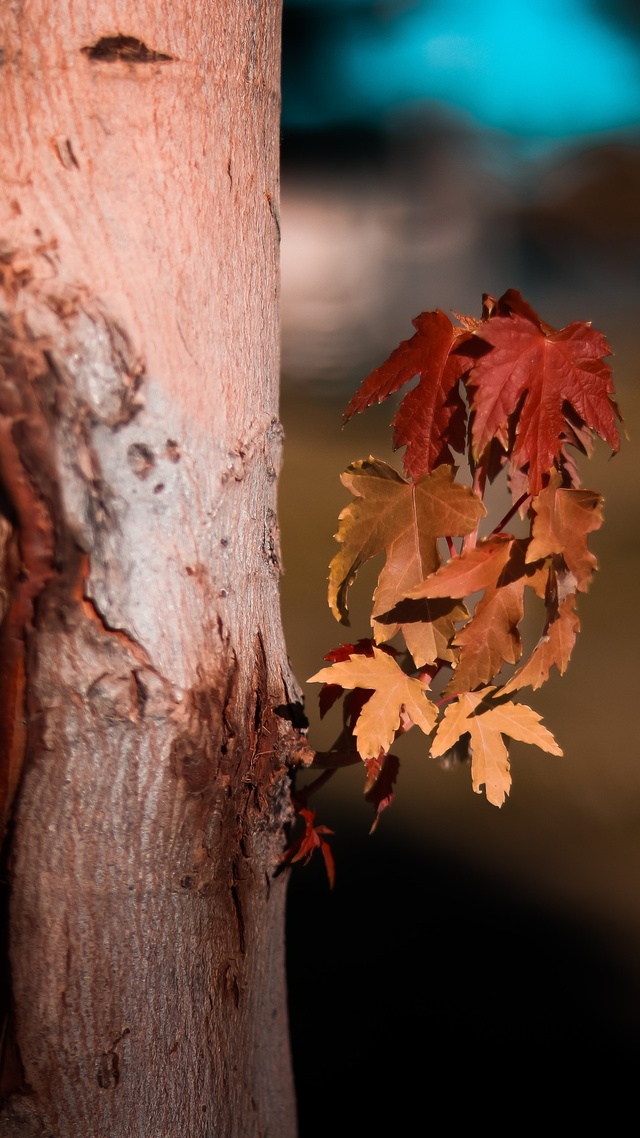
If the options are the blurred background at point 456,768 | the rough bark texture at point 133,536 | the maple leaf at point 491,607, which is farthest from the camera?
the blurred background at point 456,768

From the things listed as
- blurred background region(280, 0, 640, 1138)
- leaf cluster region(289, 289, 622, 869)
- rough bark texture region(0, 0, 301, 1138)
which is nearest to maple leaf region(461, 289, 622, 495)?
leaf cluster region(289, 289, 622, 869)

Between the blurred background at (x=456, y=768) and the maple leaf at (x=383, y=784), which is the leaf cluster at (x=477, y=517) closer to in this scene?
the maple leaf at (x=383, y=784)

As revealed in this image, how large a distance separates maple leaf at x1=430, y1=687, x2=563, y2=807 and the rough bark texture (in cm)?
13

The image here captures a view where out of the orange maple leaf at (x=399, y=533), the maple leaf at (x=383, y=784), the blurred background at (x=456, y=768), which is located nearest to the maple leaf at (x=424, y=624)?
the orange maple leaf at (x=399, y=533)

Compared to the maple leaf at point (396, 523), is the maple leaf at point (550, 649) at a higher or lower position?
lower

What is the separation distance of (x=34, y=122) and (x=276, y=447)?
234mm

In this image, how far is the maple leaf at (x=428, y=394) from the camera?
1.79ft

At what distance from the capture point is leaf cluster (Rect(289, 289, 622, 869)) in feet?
1.74

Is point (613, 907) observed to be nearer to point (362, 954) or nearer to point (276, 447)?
point (362, 954)

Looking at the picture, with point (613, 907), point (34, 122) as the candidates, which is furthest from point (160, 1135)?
point (613, 907)

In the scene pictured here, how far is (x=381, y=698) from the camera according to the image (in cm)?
57

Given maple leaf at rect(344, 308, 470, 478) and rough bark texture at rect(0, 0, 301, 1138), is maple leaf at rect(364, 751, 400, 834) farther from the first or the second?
maple leaf at rect(344, 308, 470, 478)

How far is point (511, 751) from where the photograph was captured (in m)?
2.04

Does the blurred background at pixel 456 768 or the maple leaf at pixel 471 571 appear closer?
the maple leaf at pixel 471 571
